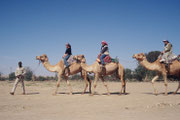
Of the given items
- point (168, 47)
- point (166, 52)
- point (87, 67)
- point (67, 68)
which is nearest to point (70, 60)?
point (67, 68)

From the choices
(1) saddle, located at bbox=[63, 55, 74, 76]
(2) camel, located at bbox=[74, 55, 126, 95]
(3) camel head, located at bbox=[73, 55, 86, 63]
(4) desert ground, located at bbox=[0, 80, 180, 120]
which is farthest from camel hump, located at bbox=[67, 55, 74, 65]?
(4) desert ground, located at bbox=[0, 80, 180, 120]

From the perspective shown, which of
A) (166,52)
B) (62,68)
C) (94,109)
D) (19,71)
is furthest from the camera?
(19,71)

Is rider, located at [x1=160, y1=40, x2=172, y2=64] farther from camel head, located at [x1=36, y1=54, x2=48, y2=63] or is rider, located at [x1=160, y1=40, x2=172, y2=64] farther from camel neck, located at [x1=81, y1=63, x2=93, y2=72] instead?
camel head, located at [x1=36, y1=54, x2=48, y2=63]

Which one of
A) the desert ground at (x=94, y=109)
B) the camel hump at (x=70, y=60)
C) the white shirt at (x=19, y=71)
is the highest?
A: the camel hump at (x=70, y=60)

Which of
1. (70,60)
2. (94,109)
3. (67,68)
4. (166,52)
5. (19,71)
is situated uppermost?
(166,52)

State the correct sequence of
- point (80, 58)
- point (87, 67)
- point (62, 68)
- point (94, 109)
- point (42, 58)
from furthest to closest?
point (42, 58), point (62, 68), point (80, 58), point (87, 67), point (94, 109)

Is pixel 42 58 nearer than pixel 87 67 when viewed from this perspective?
No

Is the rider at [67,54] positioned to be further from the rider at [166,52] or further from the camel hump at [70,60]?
the rider at [166,52]

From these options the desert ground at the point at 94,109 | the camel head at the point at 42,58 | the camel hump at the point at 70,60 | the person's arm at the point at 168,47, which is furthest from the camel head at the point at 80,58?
the person's arm at the point at 168,47

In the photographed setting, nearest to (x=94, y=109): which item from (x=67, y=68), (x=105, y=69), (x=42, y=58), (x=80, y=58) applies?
(x=105, y=69)

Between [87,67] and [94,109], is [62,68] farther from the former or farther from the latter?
[94,109]

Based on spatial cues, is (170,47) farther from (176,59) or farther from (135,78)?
(135,78)

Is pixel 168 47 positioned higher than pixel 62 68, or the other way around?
pixel 168 47

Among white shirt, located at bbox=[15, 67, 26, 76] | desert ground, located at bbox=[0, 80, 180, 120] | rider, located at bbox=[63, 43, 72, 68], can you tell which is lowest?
desert ground, located at bbox=[0, 80, 180, 120]
